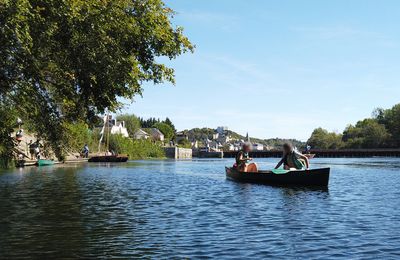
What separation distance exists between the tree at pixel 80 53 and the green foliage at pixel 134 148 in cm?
10531

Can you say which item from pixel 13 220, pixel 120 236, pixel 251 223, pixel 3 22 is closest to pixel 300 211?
pixel 251 223

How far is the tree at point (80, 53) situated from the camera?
15.9m

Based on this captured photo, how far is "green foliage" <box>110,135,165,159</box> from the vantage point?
12775 centimetres

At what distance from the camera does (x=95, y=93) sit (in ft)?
66.1

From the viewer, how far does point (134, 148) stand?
143750 millimetres

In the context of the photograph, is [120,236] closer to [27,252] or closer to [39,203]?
[27,252]

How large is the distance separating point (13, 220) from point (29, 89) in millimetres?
5486

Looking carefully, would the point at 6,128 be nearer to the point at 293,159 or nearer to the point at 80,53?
the point at 80,53

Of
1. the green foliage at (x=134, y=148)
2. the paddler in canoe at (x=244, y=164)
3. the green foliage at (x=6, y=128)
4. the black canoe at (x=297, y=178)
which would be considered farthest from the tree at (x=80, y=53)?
the green foliage at (x=134, y=148)

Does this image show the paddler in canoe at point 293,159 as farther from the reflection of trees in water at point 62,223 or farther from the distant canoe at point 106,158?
the distant canoe at point 106,158

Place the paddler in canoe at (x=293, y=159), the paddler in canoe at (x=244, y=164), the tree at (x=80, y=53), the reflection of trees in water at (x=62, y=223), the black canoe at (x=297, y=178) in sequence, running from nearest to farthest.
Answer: the reflection of trees in water at (x=62, y=223), the tree at (x=80, y=53), the black canoe at (x=297, y=178), the paddler in canoe at (x=293, y=159), the paddler in canoe at (x=244, y=164)

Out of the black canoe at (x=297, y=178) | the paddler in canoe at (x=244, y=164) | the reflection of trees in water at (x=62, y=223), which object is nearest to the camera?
the reflection of trees in water at (x=62, y=223)

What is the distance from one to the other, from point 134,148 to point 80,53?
417ft

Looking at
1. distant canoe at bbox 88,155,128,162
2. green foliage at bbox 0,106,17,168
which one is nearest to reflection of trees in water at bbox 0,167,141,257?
green foliage at bbox 0,106,17,168
